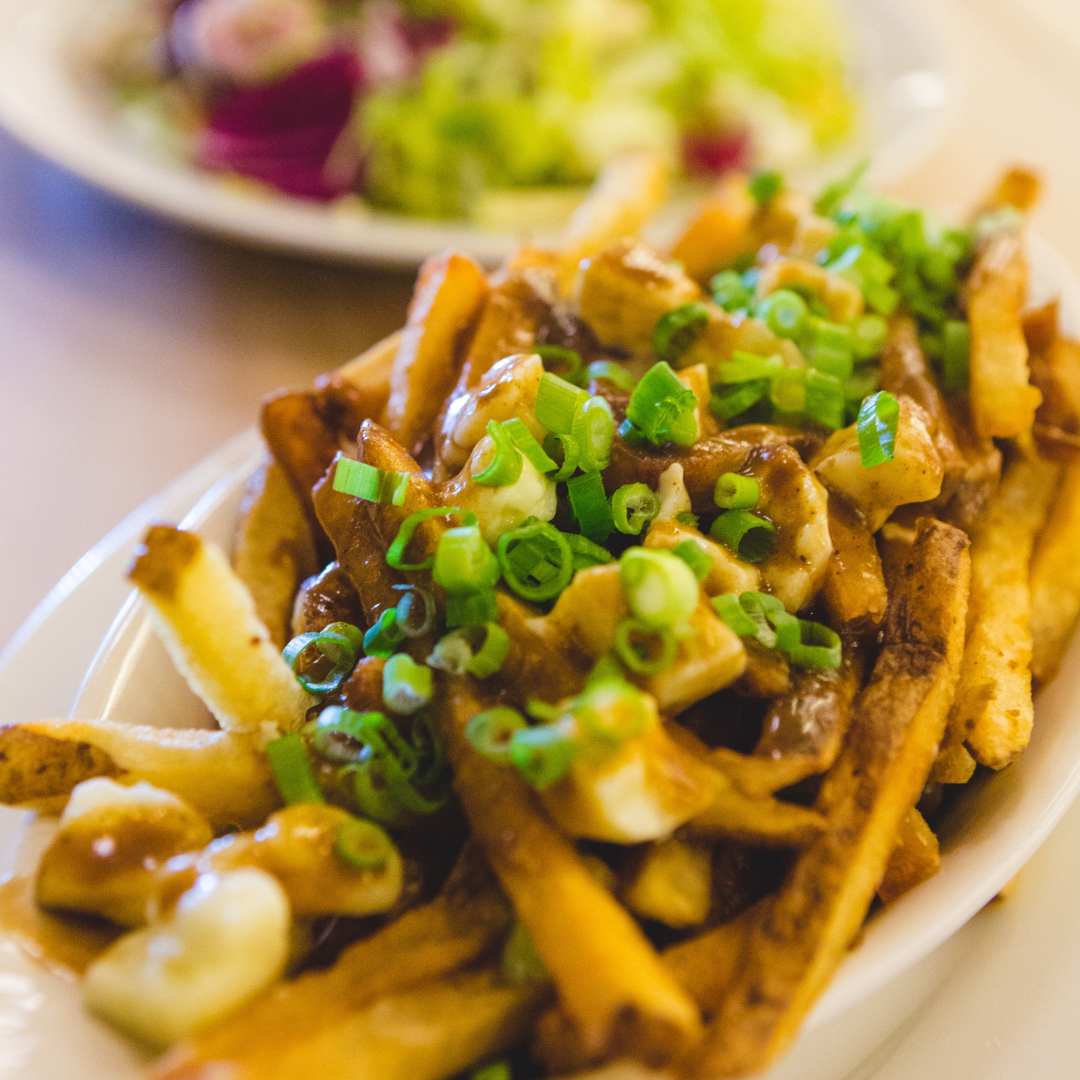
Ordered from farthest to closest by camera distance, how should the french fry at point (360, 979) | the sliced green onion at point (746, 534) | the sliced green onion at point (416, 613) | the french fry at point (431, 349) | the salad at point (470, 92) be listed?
the salad at point (470, 92)
the french fry at point (431, 349)
the sliced green onion at point (746, 534)
the sliced green onion at point (416, 613)
the french fry at point (360, 979)

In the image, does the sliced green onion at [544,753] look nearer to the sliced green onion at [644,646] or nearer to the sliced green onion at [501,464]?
the sliced green onion at [644,646]

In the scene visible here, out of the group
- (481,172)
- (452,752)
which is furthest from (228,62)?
(452,752)

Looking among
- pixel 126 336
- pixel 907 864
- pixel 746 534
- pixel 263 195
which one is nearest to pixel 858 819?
pixel 907 864

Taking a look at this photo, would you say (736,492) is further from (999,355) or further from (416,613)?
(999,355)

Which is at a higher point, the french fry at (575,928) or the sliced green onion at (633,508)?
the sliced green onion at (633,508)

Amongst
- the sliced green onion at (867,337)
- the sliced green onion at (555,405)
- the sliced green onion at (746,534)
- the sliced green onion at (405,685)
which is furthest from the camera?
the sliced green onion at (867,337)

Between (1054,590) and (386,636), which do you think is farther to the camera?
(1054,590)

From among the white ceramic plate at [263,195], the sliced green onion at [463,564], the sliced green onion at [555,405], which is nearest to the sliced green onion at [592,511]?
the sliced green onion at [555,405]
